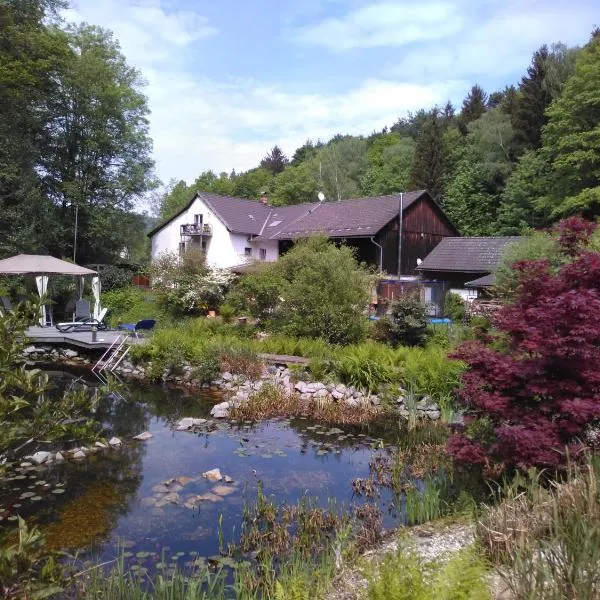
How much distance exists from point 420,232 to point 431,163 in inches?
735

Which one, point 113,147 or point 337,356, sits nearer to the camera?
point 337,356

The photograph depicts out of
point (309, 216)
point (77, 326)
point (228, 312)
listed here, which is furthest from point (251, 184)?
point (77, 326)

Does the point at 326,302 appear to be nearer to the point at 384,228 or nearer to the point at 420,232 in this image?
the point at 384,228

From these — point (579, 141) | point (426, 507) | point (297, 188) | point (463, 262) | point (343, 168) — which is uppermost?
point (343, 168)

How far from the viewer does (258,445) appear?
880 cm

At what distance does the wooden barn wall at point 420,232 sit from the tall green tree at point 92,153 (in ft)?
51.0

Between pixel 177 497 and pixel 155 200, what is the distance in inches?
1237

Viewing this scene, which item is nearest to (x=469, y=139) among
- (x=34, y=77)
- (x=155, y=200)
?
(x=155, y=200)

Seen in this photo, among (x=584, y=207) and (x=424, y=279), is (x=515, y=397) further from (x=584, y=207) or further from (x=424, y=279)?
(x=584, y=207)

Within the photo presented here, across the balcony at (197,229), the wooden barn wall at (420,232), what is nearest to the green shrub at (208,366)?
the wooden barn wall at (420,232)

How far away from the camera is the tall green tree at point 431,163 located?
1727 inches

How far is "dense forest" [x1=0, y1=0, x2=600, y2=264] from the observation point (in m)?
24.4

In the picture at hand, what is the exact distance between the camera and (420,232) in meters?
28.4

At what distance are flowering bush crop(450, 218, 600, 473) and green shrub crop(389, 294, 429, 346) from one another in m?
7.82
